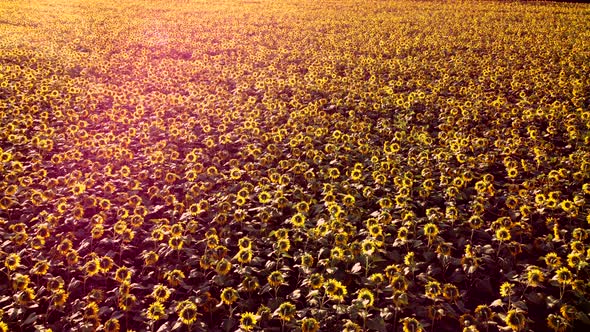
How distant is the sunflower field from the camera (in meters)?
4.79

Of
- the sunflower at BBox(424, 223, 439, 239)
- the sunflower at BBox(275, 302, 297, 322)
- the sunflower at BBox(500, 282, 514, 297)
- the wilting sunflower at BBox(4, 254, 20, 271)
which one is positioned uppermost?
the wilting sunflower at BBox(4, 254, 20, 271)

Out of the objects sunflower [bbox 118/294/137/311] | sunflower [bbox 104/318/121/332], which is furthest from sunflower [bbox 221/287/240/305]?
sunflower [bbox 104/318/121/332]

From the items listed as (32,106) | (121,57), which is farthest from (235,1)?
(32,106)

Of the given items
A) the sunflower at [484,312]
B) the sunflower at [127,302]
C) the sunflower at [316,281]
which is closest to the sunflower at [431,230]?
the sunflower at [484,312]

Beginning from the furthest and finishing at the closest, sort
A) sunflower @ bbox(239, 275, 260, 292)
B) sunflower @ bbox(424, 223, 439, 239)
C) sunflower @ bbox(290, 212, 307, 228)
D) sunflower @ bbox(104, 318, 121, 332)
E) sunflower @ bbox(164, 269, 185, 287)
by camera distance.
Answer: sunflower @ bbox(290, 212, 307, 228) < sunflower @ bbox(424, 223, 439, 239) < sunflower @ bbox(164, 269, 185, 287) < sunflower @ bbox(239, 275, 260, 292) < sunflower @ bbox(104, 318, 121, 332)

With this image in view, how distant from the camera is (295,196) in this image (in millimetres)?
6738

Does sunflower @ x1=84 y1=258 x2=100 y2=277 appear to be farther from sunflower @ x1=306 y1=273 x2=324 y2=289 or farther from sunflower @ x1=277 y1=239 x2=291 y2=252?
sunflower @ x1=306 y1=273 x2=324 y2=289

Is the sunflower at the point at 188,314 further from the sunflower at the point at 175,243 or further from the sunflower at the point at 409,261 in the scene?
the sunflower at the point at 409,261

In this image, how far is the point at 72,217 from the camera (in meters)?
6.28

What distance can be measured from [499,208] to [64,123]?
965 cm

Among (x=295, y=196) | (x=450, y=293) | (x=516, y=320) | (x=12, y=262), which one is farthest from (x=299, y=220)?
(x=12, y=262)

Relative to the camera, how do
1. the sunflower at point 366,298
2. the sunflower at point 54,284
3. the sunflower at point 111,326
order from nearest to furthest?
1. the sunflower at point 111,326
2. the sunflower at point 366,298
3. the sunflower at point 54,284

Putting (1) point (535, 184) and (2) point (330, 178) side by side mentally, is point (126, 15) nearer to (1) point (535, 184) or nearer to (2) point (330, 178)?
(2) point (330, 178)

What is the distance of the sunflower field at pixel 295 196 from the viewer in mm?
4789
